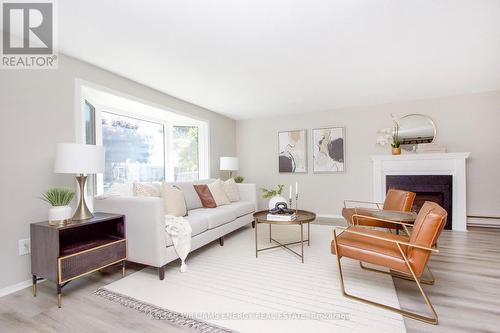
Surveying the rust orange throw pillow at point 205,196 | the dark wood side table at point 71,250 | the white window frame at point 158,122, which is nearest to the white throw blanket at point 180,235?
the dark wood side table at point 71,250

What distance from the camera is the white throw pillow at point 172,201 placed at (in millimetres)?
2834

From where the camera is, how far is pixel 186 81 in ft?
10.9

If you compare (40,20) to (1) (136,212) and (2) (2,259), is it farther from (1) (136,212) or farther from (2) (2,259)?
(2) (2,259)

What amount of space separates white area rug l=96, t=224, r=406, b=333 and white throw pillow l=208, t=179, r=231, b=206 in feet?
3.31

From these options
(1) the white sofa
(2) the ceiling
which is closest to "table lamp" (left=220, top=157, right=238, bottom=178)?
(2) the ceiling

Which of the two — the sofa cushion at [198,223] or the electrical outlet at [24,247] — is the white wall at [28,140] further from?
the sofa cushion at [198,223]

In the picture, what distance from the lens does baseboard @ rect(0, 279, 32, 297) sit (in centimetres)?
204

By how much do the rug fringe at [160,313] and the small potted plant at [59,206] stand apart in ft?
2.30

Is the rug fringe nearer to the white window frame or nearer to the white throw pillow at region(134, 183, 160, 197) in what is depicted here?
the white throw pillow at region(134, 183, 160, 197)

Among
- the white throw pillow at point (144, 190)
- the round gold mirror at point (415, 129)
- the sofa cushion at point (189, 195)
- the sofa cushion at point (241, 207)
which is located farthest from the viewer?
the round gold mirror at point (415, 129)

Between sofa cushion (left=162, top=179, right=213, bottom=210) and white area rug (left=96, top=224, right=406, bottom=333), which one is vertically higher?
sofa cushion (left=162, top=179, right=213, bottom=210)

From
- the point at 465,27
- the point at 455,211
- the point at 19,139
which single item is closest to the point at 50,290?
the point at 19,139

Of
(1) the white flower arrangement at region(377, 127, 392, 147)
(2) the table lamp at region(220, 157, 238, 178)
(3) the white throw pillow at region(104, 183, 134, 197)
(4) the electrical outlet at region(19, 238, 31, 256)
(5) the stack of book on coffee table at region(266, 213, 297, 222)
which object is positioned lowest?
(4) the electrical outlet at region(19, 238, 31, 256)

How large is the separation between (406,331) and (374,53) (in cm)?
254
